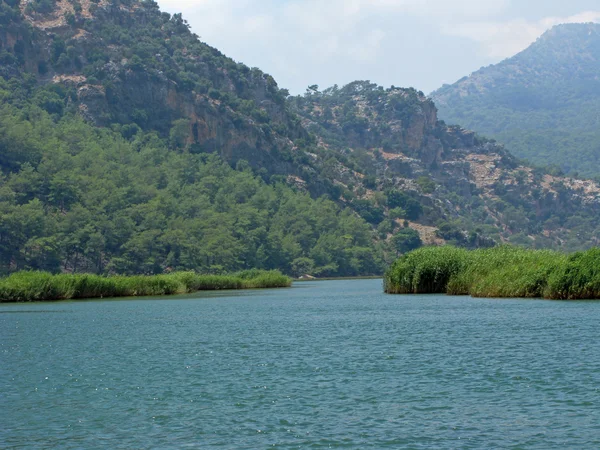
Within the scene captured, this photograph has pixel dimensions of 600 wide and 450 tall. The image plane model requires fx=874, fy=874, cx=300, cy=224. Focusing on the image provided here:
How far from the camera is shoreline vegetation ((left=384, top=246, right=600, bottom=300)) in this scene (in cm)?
5528

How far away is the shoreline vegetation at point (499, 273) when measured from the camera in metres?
55.3

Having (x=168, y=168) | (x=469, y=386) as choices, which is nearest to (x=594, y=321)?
(x=469, y=386)

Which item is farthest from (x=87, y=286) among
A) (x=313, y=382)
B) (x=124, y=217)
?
(x=124, y=217)

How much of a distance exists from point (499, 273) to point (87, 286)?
39357 millimetres

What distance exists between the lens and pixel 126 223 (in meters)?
146

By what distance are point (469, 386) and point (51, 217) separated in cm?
12125

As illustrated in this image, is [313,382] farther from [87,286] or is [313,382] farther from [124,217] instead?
[124,217]

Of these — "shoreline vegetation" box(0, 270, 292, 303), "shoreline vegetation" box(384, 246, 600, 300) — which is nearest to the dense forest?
"shoreline vegetation" box(0, 270, 292, 303)

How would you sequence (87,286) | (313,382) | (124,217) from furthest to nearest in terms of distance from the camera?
(124,217) < (87,286) < (313,382)

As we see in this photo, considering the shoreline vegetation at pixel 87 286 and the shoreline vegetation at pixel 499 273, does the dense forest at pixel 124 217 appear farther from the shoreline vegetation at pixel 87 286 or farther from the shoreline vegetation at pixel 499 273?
the shoreline vegetation at pixel 499 273

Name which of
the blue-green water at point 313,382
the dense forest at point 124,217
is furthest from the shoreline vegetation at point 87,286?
the dense forest at point 124,217

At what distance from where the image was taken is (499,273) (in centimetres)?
6562

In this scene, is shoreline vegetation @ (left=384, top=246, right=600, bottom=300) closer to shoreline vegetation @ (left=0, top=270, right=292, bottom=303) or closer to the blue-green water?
the blue-green water

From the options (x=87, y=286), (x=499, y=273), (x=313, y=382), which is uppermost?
(x=499, y=273)
